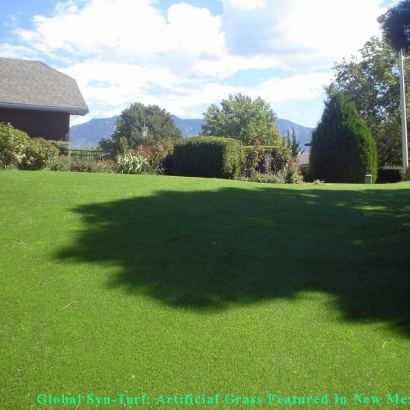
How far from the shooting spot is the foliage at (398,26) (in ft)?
25.8

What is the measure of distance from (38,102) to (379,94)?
27.6 m

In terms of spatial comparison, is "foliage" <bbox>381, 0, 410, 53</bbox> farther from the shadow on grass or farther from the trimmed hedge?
the trimmed hedge

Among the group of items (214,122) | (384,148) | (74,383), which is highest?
(214,122)

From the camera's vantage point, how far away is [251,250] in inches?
227

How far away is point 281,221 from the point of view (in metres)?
7.02

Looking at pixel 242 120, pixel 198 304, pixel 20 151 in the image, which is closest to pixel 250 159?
pixel 20 151

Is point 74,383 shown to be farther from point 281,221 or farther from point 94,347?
point 281,221

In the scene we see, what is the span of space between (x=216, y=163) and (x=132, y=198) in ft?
24.7

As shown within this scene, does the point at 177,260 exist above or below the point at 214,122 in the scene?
below

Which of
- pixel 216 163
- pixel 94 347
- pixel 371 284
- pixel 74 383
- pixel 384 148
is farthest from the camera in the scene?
pixel 384 148

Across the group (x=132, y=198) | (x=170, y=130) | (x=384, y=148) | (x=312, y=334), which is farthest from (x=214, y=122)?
(x=312, y=334)

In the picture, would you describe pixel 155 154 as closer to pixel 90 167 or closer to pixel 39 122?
pixel 90 167

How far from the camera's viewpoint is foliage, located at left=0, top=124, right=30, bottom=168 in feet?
45.2

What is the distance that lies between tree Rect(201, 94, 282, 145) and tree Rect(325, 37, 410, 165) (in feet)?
55.2
